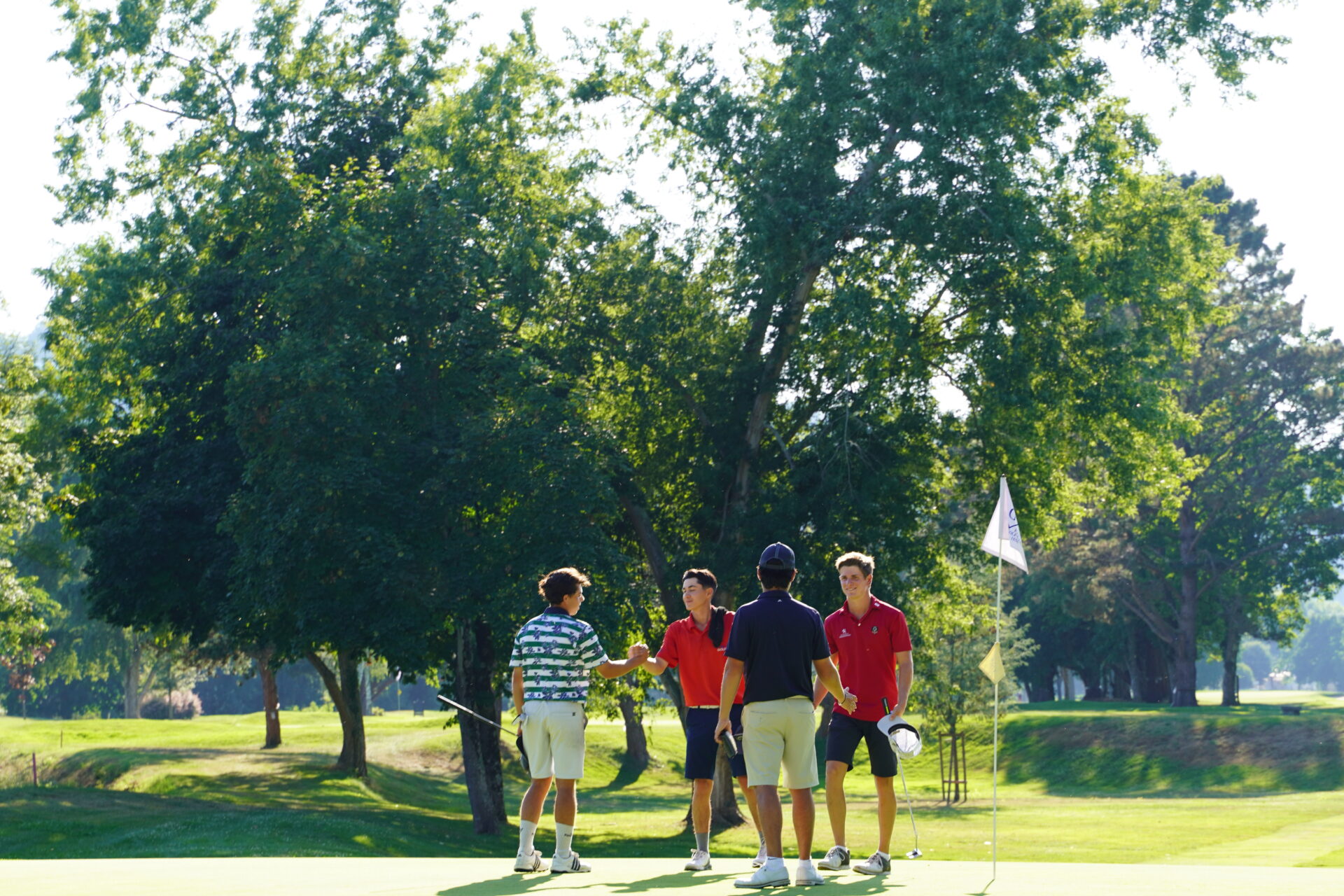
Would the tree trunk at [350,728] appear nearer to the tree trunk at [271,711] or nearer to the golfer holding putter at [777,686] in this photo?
A: the tree trunk at [271,711]

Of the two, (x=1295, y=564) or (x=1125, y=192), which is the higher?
(x=1125, y=192)

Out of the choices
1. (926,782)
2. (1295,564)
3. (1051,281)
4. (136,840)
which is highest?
(1051,281)

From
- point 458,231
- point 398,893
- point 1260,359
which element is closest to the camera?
point 398,893

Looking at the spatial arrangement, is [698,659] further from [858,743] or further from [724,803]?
[724,803]

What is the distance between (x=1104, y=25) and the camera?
27078mm

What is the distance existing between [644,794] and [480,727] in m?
21.0

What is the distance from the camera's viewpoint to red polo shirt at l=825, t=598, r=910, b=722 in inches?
400

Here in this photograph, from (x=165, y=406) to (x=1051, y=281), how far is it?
58.2ft

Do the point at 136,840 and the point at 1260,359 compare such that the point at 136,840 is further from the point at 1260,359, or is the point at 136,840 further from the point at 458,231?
the point at 1260,359

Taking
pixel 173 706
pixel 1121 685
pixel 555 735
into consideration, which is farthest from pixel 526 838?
pixel 173 706

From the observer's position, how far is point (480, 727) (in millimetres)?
27984

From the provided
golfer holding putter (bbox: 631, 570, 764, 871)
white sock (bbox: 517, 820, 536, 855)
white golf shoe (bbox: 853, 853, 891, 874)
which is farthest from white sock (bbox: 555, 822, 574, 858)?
white golf shoe (bbox: 853, 853, 891, 874)

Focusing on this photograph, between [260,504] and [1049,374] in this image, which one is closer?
[260,504]

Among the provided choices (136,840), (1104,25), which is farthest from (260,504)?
(1104,25)
